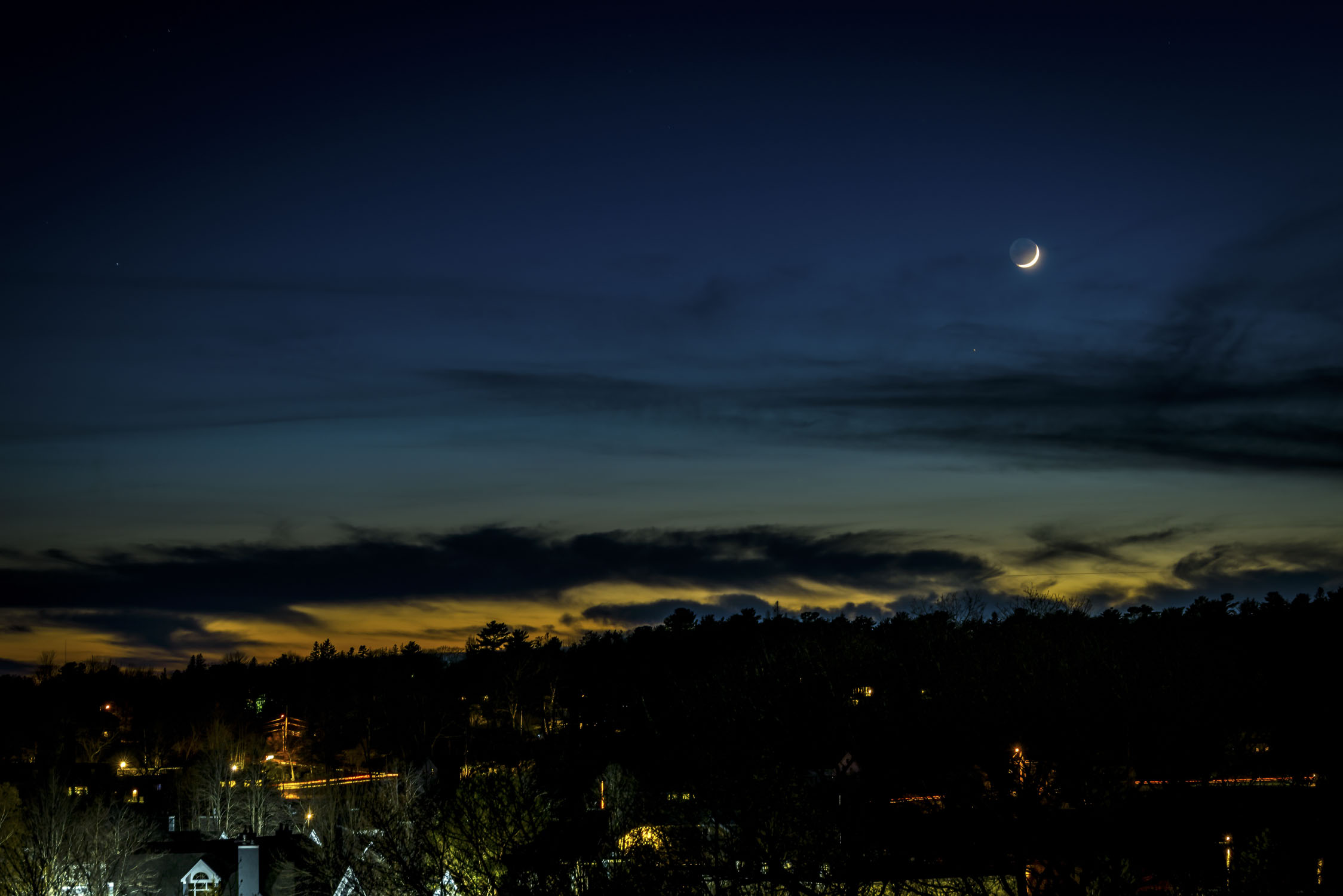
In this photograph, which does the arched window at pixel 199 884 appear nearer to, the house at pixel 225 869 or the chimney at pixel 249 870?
the house at pixel 225 869

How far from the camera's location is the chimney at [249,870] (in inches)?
1560

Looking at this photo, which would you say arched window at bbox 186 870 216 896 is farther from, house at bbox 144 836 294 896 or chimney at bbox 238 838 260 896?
chimney at bbox 238 838 260 896

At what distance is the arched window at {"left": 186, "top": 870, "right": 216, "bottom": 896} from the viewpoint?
40.7 metres

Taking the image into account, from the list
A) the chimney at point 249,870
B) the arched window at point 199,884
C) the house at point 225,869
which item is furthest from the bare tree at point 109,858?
the chimney at point 249,870

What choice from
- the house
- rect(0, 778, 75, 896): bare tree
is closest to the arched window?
the house

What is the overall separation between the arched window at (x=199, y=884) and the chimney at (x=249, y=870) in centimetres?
167

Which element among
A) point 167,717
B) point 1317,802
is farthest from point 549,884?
point 167,717

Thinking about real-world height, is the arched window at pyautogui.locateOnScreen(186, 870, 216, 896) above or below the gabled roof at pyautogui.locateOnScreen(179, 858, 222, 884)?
below

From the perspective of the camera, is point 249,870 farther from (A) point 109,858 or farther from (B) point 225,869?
(A) point 109,858

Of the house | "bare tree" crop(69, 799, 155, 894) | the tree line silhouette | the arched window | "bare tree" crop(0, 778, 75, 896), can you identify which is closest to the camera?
the tree line silhouette

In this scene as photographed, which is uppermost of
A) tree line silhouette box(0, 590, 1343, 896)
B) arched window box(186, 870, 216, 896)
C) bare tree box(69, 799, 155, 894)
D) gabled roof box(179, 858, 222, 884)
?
tree line silhouette box(0, 590, 1343, 896)

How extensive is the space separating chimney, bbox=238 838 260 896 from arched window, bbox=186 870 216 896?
1.67 meters

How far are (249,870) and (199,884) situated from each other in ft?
8.84

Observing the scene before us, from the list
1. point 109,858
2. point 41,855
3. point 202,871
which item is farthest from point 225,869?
point 41,855
